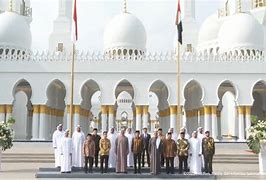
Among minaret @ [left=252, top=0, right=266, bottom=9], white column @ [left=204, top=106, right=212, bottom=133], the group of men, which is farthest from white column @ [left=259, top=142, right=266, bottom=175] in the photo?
minaret @ [left=252, top=0, right=266, bottom=9]

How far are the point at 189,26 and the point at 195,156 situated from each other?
19.3 metres

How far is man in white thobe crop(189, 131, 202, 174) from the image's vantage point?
10047 millimetres

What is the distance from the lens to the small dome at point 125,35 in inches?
943

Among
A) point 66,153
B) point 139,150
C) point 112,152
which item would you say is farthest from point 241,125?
point 66,153

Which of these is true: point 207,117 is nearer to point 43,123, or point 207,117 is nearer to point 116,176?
point 43,123

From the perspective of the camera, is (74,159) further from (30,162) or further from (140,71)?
(140,71)

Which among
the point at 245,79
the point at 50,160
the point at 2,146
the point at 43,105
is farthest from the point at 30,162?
the point at 245,79

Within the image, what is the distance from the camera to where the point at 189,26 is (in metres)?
28.2

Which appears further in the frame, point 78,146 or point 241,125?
point 241,125

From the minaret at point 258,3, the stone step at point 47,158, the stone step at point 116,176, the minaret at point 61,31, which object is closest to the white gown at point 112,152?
the stone step at point 116,176

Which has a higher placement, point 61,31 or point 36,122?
point 61,31

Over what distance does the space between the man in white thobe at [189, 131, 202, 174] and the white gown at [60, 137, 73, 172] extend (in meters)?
2.99

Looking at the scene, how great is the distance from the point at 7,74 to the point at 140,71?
6.73 metres

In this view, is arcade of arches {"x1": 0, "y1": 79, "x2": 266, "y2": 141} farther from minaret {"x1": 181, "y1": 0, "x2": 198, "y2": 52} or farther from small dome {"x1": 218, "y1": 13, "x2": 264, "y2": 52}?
minaret {"x1": 181, "y1": 0, "x2": 198, "y2": 52}
